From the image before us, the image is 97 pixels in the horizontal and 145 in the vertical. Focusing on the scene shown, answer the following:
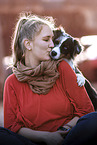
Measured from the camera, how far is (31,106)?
59.5 inches

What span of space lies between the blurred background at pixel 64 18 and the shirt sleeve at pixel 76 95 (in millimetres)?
3881

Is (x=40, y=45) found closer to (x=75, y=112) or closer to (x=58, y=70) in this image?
(x=58, y=70)

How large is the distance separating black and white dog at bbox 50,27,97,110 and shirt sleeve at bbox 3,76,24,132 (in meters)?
0.41

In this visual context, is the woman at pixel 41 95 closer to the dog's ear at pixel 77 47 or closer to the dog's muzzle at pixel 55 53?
the dog's muzzle at pixel 55 53

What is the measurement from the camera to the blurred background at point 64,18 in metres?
5.70

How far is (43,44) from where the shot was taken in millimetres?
1555

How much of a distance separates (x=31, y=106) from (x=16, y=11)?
4.60m

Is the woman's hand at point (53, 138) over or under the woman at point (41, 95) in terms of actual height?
under

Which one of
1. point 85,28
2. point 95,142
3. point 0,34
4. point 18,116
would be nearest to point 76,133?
point 95,142

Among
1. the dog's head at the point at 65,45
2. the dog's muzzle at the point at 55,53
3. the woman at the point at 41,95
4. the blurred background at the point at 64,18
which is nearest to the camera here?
the woman at the point at 41,95

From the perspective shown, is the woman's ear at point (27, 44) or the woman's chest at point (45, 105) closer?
the woman's chest at point (45, 105)

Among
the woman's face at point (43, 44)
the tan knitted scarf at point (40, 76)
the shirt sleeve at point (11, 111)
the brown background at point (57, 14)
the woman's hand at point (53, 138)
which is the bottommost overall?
the woman's hand at point (53, 138)

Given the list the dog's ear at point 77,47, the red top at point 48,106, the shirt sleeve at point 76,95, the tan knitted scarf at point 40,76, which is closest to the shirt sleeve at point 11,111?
the red top at point 48,106

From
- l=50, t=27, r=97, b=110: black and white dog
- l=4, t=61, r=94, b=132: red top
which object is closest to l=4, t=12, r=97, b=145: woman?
l=4, t=61, r=94, b=132: red top
